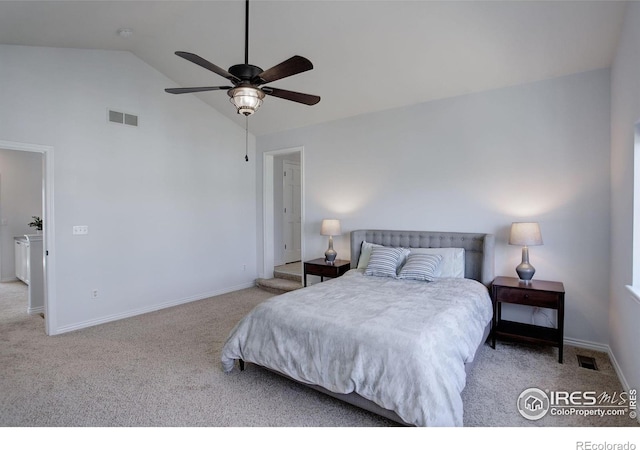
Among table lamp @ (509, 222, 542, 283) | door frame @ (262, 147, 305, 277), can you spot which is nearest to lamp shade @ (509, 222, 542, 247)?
table lamp @ (509, 222, 542, 283)

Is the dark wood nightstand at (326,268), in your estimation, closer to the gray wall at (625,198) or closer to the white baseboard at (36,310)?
the gray wall at (625,198)

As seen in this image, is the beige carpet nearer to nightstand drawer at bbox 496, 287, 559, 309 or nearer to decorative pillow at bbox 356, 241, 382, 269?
nightstand drawer at bbox 496, 287, 559, 309

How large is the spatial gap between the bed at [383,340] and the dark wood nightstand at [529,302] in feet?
0.56

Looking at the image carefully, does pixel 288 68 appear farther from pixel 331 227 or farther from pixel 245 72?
pixel 331 227

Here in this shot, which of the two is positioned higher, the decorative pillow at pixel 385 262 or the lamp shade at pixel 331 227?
the lamp shade at pixel 331 227

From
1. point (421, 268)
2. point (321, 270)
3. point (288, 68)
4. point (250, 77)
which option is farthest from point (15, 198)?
point (421, 268)

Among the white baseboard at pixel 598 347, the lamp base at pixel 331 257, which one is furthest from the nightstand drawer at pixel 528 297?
the lamp base at pixel 331 257

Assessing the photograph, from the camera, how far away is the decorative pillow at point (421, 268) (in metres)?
3.57

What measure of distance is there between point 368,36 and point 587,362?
3.75 meters

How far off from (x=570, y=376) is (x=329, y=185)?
3660 millimetres

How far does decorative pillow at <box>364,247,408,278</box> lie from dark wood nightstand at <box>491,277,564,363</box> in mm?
1017
